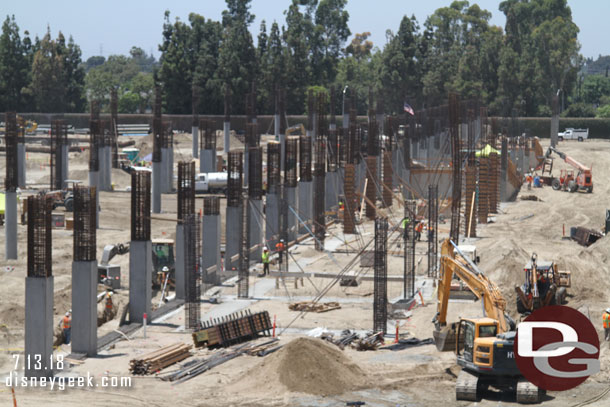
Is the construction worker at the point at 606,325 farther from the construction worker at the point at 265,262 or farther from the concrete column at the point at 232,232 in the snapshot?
the concrete column at the point at 232,232

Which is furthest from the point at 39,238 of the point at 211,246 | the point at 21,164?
the point at 21,164

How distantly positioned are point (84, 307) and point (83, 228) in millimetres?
1725

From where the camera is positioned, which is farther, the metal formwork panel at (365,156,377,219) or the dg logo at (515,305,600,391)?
the metal formwork panel at (365,156,377,219)

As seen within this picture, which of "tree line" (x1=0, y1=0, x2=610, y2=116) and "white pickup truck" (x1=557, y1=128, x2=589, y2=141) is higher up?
"tree line" (x1=0, y1=0, x2=610, y2=116)

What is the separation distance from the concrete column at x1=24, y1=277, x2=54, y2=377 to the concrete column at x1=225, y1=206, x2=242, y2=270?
12.7 meters

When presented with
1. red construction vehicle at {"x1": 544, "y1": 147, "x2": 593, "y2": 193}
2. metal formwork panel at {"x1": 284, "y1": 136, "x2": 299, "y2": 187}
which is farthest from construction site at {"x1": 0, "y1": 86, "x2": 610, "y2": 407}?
red construction vehicle at {"x1": 544, "y1": 147, "x2": 593, "y2": 193}

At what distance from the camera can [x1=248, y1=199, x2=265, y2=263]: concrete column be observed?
34.5 metres

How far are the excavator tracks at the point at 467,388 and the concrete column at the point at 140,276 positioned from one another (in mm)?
9215

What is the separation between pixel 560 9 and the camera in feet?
393

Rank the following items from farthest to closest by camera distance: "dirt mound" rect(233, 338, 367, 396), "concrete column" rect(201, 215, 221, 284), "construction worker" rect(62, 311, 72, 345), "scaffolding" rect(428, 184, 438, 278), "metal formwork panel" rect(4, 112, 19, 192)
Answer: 1. "metal formwork panel" rect(4, 112, 19, 192)
2. "scaffolding" rect(428, 184, 438, 278)
3. "concrete column" rect(201, 215, 221, 284)
4. "construction worker" rect(62, 311, 72, 345)
5. "dirt mound" rect(233, 338, 367, 396)

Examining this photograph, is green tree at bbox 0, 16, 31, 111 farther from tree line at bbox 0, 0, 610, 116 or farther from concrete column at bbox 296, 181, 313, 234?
concrete column at bbox 296, 181, 313, 234

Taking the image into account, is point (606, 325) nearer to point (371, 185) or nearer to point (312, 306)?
point (312, 306)

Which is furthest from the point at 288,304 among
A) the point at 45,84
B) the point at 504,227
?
the point at 45,84

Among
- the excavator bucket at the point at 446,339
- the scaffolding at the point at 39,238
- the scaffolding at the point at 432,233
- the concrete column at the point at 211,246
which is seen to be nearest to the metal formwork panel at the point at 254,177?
the concrete column at the point at 211,246
